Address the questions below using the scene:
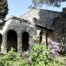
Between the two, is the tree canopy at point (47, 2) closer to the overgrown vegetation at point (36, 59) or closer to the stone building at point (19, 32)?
the stone building at point (19, 32)

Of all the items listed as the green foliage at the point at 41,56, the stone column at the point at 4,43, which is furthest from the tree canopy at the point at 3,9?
the green foliage at the point at 41,56

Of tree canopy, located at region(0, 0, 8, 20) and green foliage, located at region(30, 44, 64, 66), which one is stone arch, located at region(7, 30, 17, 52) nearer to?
tree canopy, located at region(0, 0, 8, 20)

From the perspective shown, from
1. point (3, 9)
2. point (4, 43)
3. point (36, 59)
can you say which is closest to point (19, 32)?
point (4, 43)

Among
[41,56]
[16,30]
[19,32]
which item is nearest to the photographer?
[41,56]

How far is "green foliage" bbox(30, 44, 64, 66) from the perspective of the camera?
268 inches

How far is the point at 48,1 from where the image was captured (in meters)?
30.5

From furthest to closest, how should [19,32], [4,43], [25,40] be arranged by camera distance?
[25,40]
[4,43]
[19,32]

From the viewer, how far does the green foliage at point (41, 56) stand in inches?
268

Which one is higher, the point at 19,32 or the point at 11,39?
the point at 19,32

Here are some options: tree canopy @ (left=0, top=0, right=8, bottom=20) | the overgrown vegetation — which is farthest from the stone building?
the overgrown vegetation

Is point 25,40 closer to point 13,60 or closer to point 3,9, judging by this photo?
point 3,9

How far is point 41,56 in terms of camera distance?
6.88m

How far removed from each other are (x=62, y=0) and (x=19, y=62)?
2463 cm

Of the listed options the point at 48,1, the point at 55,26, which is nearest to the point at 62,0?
the point at 48,1
